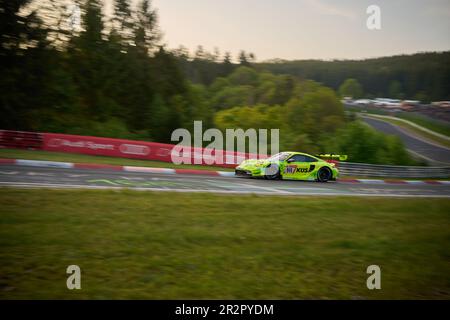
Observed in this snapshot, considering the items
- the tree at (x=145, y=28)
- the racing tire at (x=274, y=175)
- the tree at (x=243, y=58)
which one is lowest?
the racing tire at (x=274, y=175)

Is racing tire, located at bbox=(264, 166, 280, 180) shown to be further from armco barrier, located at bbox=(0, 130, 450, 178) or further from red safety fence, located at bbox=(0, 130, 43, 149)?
red safety fence, located at bbox=(0, 130, 43, 149)

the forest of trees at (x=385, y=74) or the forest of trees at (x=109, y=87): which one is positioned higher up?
the forest of trees at (x=385, y=74)

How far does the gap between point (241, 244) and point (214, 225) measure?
3.58 feet

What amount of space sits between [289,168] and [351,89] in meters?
96.8

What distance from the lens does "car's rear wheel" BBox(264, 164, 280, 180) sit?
1642 cm

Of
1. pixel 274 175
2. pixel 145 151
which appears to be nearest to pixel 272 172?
pixel 274 175

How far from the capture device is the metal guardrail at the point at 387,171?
23.8 meters

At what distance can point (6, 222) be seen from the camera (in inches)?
257

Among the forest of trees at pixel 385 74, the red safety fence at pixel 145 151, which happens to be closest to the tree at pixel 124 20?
the red safety fence at pixel 145 151

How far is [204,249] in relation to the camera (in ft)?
21.1

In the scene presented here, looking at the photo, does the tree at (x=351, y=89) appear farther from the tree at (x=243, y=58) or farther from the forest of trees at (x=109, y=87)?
the forest of trees at (x=109, y=87)
